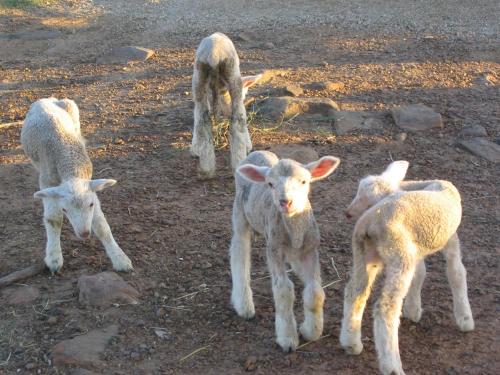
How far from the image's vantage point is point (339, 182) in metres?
8.13

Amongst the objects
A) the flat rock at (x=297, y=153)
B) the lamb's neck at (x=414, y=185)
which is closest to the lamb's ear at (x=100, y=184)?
the lamb's neck at (x=414, y=185)

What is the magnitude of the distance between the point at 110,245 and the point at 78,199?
1.93ft

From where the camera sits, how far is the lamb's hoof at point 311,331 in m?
5.28

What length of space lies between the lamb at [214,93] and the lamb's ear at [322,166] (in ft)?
10.4

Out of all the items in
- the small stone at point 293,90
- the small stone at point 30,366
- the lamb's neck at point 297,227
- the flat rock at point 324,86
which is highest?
the lamb's neck at point 297,227

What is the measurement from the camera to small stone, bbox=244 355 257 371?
5.08m

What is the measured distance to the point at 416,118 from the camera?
950 cm

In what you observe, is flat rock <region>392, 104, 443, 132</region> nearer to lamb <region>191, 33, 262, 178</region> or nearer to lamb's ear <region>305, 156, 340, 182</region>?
lamb <region>191, 33, 262, 178</region>

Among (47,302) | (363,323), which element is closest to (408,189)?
(363,323)

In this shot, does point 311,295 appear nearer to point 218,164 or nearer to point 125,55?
point 218,164

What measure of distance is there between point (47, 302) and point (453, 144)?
5.46 metres

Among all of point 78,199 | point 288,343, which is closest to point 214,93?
point 78,199

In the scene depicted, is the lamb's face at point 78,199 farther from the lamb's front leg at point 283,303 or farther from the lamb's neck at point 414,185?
the lamb's neck at point 414,185

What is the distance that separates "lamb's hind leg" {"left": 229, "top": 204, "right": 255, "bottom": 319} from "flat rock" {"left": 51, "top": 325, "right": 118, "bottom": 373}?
1.03 metres
